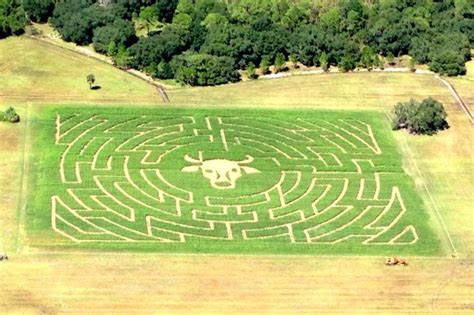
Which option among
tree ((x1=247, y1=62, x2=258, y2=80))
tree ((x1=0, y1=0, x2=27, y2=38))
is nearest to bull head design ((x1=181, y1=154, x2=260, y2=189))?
tree ((x1=247, y1=62, x2=258, y2=80))

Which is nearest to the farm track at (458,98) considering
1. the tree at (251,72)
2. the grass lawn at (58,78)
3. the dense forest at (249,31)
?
the dense forest at (249,31)

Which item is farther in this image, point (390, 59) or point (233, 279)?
point (390, 59)

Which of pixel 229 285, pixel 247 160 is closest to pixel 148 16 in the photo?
pixel 247 160

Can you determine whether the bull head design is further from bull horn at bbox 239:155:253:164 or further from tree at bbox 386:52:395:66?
tree at bbox 386:52:395:66

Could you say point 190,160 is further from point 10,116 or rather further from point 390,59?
point 390,59

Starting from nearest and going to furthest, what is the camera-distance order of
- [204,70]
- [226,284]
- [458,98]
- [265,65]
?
[226,284], [204,70], [458,98], [265,65]

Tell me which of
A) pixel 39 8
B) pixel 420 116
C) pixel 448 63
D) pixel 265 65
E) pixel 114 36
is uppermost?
pixel 420 116
